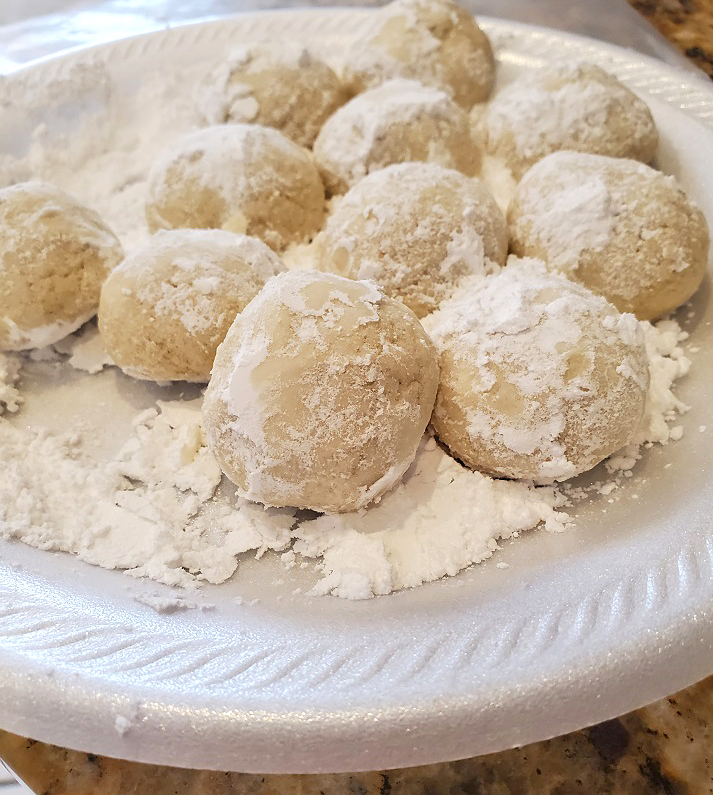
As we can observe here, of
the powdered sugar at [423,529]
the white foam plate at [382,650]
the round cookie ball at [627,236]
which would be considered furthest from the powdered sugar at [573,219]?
the powdered sugar at [423,529]

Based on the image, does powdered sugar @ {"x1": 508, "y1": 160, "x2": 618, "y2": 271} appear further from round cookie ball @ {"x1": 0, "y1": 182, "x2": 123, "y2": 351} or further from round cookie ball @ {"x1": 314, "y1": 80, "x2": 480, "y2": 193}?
round cookie ball @ {"x1": 0, "y1": 182, "x2": 123, "y2": 351}

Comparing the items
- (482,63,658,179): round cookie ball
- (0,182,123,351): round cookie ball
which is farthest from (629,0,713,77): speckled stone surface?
(0,182,123,351): round cookie ball

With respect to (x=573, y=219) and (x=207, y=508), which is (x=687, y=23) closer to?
(x=573, y=219)

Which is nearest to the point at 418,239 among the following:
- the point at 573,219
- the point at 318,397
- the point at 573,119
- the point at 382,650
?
the point at 573,219

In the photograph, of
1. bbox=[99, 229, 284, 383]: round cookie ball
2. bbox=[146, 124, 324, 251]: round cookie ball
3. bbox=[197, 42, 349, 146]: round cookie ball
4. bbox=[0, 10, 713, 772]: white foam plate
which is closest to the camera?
bbox=[0, 10, 713, 772]: white foam plate

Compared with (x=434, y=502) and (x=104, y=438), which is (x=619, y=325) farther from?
(x=104, y=438)

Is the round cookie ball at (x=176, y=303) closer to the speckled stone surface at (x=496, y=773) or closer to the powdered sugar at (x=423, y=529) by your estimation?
the powdered sugar at (x=423, y=529)
